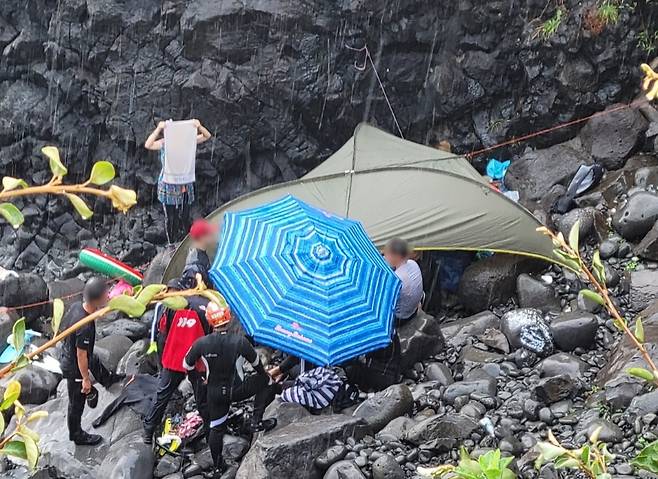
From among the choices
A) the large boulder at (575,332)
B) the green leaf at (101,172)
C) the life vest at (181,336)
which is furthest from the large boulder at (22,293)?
the green leaf at (101,172)

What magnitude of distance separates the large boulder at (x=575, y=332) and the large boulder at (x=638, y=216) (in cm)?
169

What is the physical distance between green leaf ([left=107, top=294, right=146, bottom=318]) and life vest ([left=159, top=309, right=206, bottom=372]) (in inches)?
167

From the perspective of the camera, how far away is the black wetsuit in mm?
5461

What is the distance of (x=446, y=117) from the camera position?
11.6m

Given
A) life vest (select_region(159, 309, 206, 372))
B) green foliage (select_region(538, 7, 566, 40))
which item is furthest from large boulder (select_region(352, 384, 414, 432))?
green foliage (select_region(538, 7, 566, 40))

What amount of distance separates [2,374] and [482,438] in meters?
4.67

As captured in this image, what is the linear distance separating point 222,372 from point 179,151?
3.72 metres

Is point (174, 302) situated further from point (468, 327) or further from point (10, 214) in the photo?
point (468, 327)

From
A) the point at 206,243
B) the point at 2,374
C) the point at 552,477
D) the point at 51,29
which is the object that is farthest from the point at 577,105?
the point at 2,374

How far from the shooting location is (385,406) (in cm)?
616

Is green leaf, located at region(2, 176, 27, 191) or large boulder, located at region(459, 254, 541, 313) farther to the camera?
large boulder, located at region(459, 254, 541, 313)

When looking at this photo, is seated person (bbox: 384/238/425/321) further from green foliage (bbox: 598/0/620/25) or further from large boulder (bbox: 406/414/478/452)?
green foliage (bbox: 598/0/620/25)

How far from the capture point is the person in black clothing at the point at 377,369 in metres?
6.76

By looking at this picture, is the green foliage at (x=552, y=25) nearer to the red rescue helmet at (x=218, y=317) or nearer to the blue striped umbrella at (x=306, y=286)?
the blue striped umbrella at (x=306, y=286)
